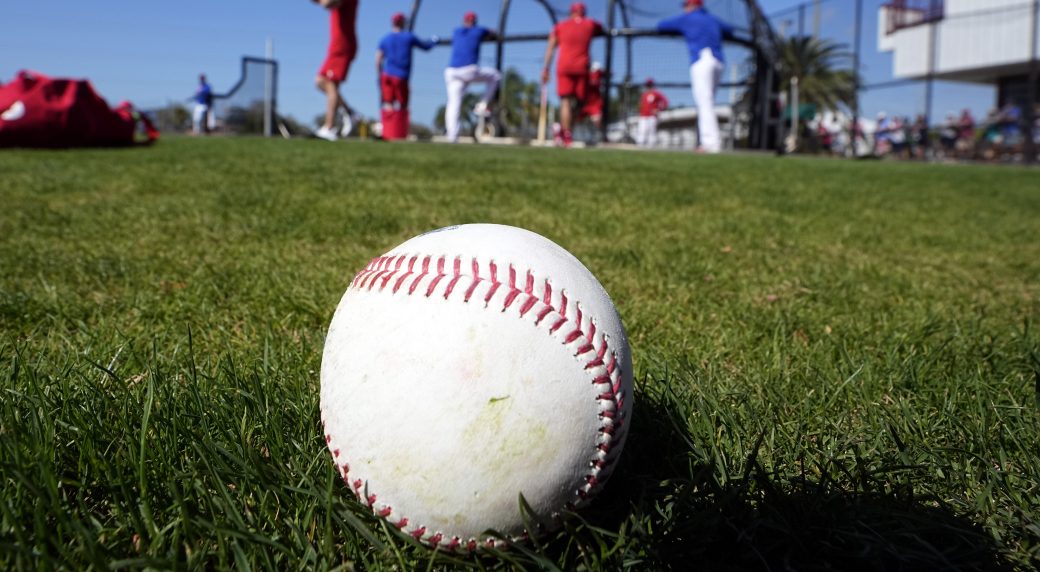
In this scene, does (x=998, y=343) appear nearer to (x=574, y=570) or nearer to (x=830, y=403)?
(x=830, y=403)

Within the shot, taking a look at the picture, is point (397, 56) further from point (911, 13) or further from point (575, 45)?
point (911, 13)

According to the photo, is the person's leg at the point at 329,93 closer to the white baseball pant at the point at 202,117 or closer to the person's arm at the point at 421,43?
the person's arm at the point at 421,43

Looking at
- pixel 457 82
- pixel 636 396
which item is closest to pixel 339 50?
pixel 457 82

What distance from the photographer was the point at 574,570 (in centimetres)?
133

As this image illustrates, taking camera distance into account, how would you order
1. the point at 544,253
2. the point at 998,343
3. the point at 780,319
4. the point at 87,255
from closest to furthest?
1. the point at 544,253
2. the point at 998,343
3. the point at 780,319
4. the point at 87,255

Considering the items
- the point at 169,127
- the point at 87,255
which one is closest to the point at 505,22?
the point at 87,255

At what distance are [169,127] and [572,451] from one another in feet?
146

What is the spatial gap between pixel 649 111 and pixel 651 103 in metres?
0.29

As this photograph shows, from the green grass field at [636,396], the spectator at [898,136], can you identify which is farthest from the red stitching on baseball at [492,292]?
the spectator at [898,136]

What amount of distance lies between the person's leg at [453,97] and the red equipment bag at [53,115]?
7848mm

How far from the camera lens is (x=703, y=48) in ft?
47.6

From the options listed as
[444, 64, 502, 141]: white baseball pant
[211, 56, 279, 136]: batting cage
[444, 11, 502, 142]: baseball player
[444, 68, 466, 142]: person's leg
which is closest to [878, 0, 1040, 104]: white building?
[444, 64, 502, 141]: white baseball pant

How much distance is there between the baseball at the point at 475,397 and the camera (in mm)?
1273

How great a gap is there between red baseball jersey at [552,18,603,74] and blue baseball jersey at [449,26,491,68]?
2.08 metres
